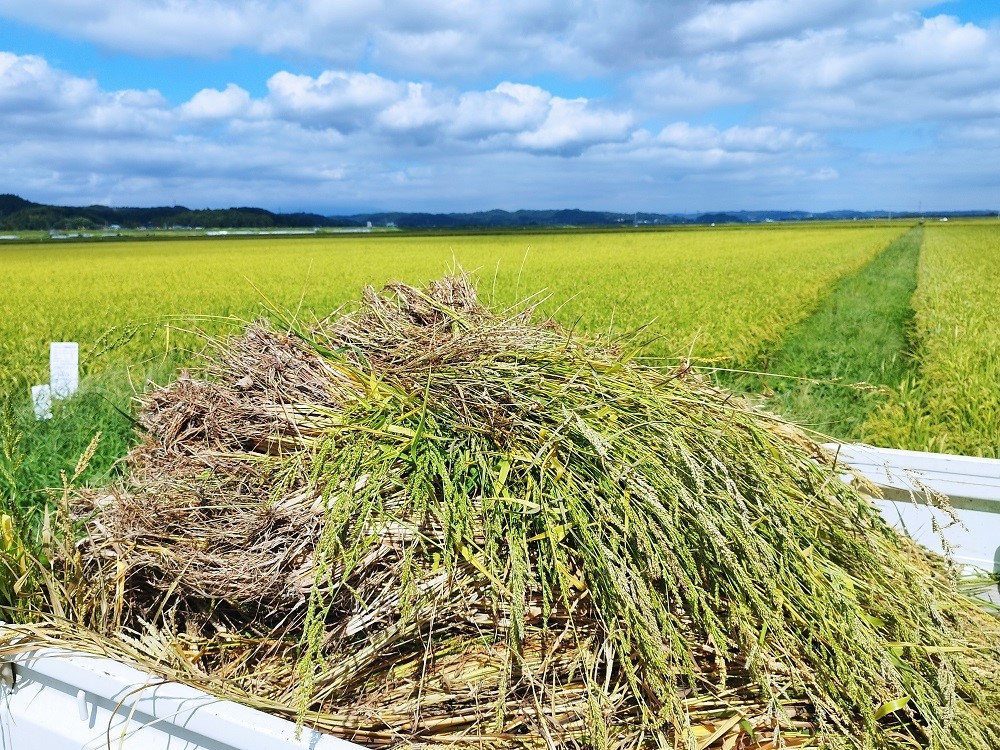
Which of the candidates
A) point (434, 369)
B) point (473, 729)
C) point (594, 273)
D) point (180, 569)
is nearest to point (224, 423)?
point (180, 569)

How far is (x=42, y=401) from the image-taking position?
4.64m

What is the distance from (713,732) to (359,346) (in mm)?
1727

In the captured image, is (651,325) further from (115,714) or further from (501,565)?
(115,714)

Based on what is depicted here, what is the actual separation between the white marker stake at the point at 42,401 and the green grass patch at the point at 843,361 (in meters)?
4.13

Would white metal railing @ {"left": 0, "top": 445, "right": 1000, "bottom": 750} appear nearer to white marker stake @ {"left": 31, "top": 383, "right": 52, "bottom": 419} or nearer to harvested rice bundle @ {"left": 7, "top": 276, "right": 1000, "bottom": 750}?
harvested rice bundle @ {"left": 7, "top": 276, "right": 1000, "bottom": 750}

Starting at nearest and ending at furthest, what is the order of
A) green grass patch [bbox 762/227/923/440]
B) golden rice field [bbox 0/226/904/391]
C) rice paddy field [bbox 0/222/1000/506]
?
rice paddy field [bbox 0/222/1000/506]
green grass patch [bbox 762/227/923/440]
golden rice field [bbox 0/226/904/391]

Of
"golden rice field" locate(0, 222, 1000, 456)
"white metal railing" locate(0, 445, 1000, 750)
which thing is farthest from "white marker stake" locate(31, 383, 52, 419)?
"white metal railing" locate(0, 445, 1000, 750)

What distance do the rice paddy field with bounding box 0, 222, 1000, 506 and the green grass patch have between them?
36mm

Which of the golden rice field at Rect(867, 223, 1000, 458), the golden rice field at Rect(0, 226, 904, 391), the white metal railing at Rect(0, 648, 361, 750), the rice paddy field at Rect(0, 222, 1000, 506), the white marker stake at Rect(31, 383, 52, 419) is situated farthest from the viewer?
the golden rice field at Rect(0, 226, 904, 391)

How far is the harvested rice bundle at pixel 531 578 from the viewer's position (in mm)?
1732

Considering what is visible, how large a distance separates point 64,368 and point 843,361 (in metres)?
7.28

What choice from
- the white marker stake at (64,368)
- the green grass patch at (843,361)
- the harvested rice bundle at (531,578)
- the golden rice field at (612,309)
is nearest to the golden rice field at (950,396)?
the golden rice field at (612,309)

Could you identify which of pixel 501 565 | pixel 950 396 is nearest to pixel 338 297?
pixel 950 396

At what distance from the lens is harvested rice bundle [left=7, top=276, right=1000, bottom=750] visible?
1732 millimetres
